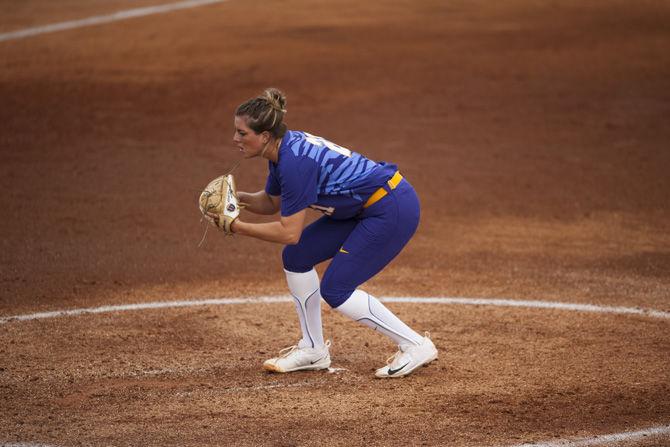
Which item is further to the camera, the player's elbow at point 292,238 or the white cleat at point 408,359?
the white cleat at point 408,359

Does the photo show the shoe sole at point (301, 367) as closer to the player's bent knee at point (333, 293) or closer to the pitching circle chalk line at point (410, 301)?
the player's bent knee at point (333, 293)

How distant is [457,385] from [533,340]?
1100 millimetres

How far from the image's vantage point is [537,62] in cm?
1573

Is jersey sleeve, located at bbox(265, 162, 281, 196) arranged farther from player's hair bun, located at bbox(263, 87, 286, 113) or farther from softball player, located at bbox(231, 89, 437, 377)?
player's hair bun, located at bbox(263, 87, 286, 113)

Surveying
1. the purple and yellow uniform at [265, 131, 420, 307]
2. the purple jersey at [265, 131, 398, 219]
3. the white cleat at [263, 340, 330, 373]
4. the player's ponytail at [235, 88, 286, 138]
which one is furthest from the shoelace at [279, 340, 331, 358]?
the player's ponytail at [235, 88, 286, 138]

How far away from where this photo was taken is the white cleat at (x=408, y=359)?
5.92 metres

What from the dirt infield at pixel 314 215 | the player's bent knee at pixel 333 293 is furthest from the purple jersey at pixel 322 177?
the dirt infield at pixel 314 215

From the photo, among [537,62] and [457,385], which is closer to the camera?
[457,385]

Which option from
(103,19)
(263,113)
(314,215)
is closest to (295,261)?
(263,113)

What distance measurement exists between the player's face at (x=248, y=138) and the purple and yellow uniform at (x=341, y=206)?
0.42ft

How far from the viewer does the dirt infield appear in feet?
17.9

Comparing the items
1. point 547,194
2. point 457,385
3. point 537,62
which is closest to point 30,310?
point 457,385

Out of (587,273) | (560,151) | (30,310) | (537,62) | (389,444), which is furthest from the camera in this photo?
(537,62)

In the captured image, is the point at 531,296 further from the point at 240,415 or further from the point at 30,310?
the point at 30,310
